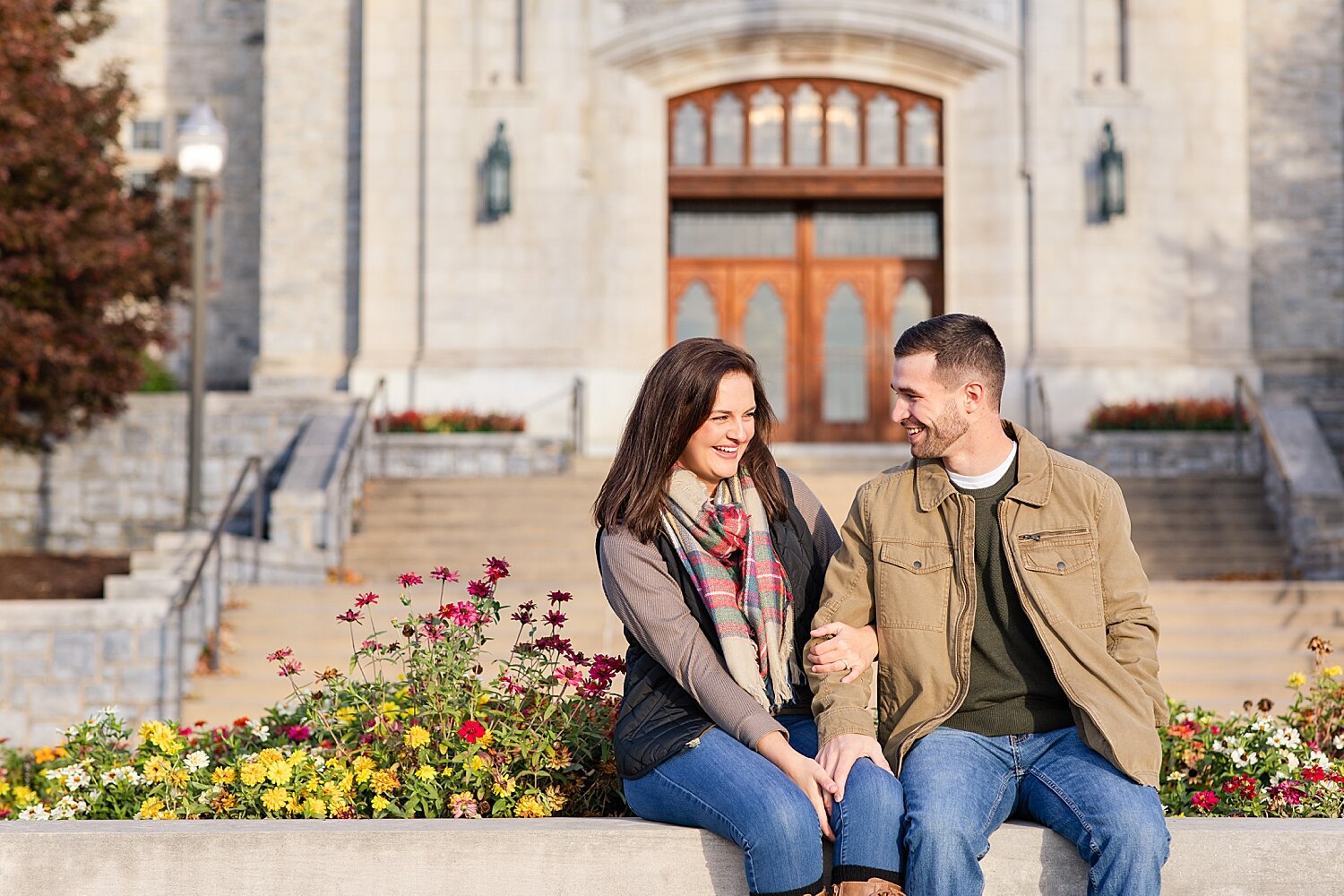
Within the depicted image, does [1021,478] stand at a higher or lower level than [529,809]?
higher

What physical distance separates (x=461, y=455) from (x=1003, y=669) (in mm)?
11664

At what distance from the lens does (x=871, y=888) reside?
321cm

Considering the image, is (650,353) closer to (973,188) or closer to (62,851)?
(973,188)

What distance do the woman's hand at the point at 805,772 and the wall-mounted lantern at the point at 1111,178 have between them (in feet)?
46.3

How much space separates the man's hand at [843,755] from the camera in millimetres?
3365

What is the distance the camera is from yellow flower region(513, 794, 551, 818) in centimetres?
391

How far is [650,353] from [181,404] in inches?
219

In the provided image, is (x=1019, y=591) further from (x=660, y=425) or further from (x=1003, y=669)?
(x=660, y=425)

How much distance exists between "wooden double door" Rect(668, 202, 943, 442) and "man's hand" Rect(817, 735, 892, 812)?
14151mm

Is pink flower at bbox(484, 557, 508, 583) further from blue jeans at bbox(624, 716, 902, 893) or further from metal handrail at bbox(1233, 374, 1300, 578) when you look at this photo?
metal handrail at bbox(1233, 374, 1300, 578)

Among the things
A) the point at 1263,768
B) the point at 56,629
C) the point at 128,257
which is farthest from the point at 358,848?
the point at 128,257

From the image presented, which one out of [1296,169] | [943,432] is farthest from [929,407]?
[1296,169]

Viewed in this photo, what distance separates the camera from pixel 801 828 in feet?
10.7

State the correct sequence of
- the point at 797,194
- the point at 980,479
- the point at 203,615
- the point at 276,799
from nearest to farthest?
the point at 980,479 → the point at 276,799 → the point at 203,615 → the point at 797,194
